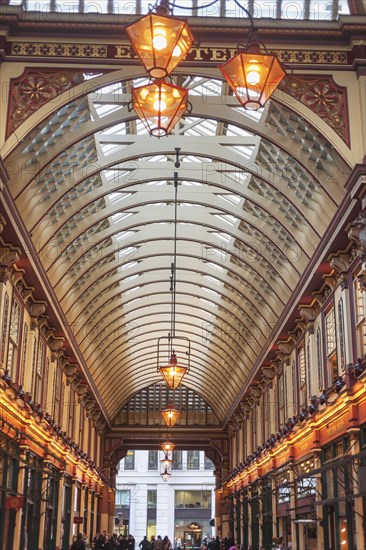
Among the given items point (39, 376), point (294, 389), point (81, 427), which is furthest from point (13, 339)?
point (81, 427)

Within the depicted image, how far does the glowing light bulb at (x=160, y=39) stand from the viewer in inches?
364

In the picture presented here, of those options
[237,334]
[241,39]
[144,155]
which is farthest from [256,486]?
[241,39]

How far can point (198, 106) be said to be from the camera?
17750mm

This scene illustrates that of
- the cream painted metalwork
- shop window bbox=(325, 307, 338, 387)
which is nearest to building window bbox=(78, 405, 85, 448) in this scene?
the cream painted metalwork

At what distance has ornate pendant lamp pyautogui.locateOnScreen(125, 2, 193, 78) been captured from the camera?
→ 9.23 m

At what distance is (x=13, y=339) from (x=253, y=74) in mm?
12040

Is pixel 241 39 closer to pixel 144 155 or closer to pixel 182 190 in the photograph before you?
pixel 144 155

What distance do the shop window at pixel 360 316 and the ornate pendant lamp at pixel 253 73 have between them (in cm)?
710

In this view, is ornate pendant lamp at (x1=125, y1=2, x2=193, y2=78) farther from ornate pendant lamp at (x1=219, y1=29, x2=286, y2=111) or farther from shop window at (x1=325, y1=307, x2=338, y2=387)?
shop window at (x1=325, y1=307, x2=338, y2=387)

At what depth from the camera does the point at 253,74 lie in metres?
9.78

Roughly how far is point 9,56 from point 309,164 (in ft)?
21.5

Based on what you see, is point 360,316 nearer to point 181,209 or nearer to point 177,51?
point 177,51

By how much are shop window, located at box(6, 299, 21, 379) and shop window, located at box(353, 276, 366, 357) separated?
8.08 metres

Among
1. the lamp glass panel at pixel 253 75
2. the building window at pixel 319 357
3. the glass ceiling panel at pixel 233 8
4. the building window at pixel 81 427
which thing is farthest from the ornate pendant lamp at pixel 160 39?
the building window at pixel 81 427
